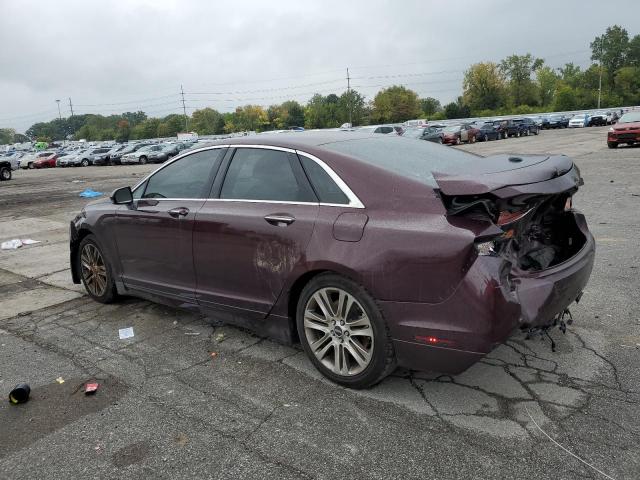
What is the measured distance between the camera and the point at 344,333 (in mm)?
3361

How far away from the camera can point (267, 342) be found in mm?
4316

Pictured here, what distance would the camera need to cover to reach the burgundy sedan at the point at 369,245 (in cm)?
294

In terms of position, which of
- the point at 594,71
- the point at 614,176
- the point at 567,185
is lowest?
the point at 614,176

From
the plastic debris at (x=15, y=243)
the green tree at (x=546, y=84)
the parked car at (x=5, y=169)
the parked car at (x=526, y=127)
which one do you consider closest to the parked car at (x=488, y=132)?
the parked car at (x=526, y=127)

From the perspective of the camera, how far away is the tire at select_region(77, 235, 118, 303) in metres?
5.29

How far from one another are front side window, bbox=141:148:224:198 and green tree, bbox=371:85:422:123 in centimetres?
10742

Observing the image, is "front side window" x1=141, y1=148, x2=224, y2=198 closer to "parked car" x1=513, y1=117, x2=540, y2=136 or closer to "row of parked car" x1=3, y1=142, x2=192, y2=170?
"row of parked car" x1=3, y1=142, x2=192, y2=170

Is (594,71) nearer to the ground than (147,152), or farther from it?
farther from it

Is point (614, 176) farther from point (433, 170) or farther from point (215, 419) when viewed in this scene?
point (215, 419)

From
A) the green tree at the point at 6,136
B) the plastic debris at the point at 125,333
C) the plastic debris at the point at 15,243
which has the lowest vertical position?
the plastic debris at the point at 125,333

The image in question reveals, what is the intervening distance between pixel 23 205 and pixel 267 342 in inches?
559

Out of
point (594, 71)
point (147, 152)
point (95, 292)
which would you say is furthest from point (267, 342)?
point (594, 71)

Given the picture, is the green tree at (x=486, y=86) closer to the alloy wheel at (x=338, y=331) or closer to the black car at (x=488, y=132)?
the black car at (x=488, y=132)

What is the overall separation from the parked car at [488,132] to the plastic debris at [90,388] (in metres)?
40.0
